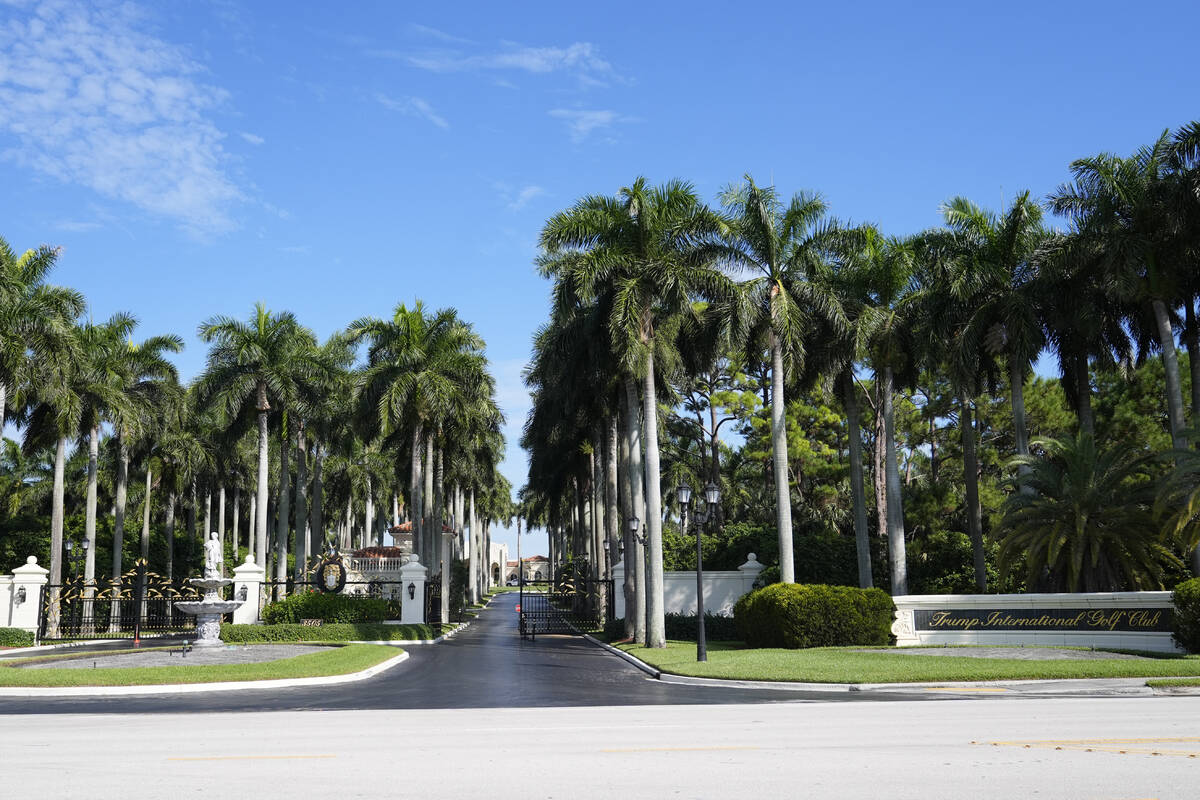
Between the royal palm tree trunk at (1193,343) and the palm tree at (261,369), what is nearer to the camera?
the royal palm tree trunk at (1193,343)

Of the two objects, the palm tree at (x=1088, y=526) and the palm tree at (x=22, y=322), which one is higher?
the palm tree at (x=22, y=322)

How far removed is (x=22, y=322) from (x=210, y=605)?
14.4 metres

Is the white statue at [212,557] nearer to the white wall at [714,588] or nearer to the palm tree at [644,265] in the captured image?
the palm tree at [644,265]

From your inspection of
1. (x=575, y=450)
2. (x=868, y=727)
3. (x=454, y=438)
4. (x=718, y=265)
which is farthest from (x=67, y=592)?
(x=868, y=727)

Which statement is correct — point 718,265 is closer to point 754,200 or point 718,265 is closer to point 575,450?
point 754,200

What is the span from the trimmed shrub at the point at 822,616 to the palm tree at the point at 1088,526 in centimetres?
469

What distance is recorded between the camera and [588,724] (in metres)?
13.1

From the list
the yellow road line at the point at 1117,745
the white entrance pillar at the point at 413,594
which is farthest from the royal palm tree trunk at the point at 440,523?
the yellow road line at the point at 1117,745

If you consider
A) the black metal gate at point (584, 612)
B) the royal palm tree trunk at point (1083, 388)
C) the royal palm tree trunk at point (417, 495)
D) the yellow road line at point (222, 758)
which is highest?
the royal palm tree trunk at point (1083, 388)

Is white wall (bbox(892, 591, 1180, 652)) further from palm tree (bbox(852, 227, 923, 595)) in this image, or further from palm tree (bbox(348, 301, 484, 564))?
palm tree (bbox(348, 301, 484, 564))

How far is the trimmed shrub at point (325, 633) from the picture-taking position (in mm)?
33594

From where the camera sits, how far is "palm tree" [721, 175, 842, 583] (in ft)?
102

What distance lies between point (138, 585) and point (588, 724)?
1182 inches

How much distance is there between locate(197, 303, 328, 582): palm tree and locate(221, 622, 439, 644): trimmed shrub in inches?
375
